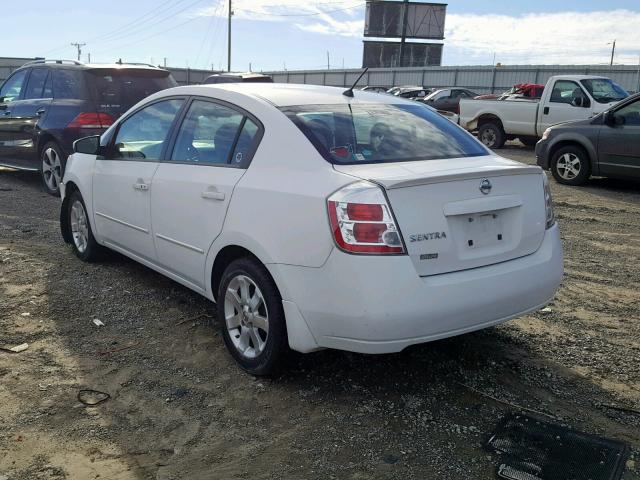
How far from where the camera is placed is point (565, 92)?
1496cm

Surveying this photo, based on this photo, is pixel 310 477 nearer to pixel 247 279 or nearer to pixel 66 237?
pixel 247 279

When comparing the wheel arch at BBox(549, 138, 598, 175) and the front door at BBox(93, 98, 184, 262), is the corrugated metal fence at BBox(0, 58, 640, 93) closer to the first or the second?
the wheel arch at BBox(549, 138, 598, 175)

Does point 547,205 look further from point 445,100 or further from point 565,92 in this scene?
point 445,100

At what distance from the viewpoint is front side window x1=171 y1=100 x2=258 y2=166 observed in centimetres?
378

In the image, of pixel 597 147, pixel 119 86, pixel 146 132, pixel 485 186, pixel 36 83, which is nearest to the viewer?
pixel 485 186

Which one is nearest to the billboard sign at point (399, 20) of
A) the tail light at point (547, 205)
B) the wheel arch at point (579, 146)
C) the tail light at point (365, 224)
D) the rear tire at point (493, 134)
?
the rear tire at point (493, 134)

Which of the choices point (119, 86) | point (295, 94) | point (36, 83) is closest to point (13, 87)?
point (36, 83)

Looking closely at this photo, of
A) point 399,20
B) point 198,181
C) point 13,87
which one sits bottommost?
point 198,181

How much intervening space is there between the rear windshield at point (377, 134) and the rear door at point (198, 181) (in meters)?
0.39

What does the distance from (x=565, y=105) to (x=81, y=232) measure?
12503 mm

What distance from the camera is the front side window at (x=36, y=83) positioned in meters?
9.04

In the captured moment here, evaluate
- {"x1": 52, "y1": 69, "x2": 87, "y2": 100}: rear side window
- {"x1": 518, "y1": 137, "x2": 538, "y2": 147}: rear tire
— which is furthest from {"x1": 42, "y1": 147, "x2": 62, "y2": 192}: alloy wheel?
{"x1": 518, "y1": 137, "x2": 538, "y2": 147}: rear tire

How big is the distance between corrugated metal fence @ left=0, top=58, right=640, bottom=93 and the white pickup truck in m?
12.4

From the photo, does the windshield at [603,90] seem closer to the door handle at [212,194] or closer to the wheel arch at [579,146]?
the wheel arch at [579,146]
